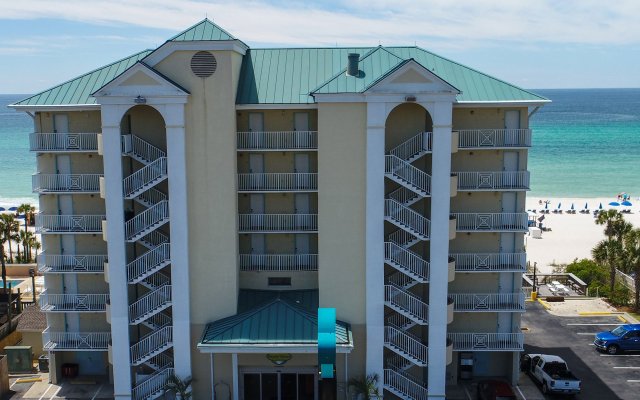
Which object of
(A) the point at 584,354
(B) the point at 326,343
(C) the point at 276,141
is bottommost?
(A) the point at 584,354

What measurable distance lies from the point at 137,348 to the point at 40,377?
8675 millimetres

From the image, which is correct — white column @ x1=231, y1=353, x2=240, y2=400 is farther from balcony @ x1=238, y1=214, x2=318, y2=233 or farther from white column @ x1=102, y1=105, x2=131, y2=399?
balcony @ x1=238, y1=214, x2=318, y2=233

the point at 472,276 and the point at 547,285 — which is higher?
the point at 472,276

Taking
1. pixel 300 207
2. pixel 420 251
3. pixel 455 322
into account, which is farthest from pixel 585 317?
pixel 300 207

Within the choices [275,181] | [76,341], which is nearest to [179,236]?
[275,181]

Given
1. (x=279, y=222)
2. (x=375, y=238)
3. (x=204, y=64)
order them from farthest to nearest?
(x=279, y=222), (x=375, y=238), (x=204, y=64)

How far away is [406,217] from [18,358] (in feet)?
81.3

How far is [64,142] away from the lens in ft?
123

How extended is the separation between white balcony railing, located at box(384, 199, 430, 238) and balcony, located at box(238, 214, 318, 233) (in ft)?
14.1

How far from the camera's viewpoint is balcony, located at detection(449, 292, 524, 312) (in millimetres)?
38594

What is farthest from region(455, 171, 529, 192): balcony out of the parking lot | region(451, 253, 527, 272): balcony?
the parking lot

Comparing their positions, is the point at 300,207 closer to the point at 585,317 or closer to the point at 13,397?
the point at 13,397

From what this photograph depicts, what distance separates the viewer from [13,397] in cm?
3878

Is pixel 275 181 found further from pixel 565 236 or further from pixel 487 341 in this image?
pixel 565 236
